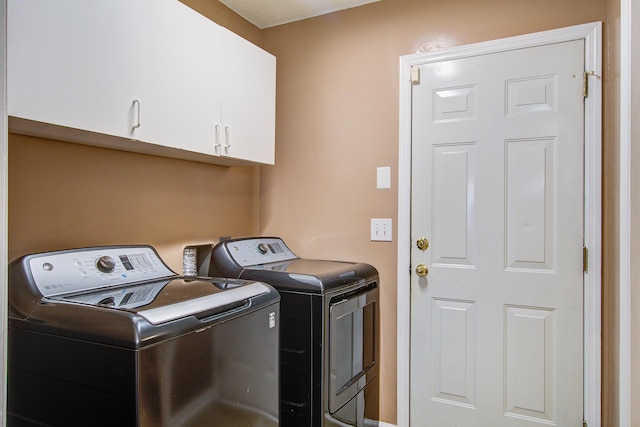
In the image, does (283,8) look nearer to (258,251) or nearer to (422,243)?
(258,251)

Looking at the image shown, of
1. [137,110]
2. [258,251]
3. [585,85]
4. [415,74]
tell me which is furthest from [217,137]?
[585,85]

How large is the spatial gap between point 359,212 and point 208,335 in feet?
4.30

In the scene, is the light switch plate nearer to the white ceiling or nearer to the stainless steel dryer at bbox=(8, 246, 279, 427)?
the stainless steel dryer at bbox=(8, 246, 279, 427)

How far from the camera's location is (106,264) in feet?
5.10

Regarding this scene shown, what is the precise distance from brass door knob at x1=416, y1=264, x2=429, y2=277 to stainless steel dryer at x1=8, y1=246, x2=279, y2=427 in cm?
93

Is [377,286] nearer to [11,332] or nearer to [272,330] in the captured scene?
[272,330]

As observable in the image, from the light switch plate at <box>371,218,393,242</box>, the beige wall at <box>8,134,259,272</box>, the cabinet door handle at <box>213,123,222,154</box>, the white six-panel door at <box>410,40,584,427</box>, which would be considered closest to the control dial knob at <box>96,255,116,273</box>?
the beige wall at <box>8,134,259,272</box>

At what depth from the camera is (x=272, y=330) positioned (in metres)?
1.50

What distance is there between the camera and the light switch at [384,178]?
2273 millimetres

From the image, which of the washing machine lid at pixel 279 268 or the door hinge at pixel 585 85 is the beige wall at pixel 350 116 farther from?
the door hinge at pixel 585 85

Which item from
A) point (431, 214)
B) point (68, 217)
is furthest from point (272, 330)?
point (431, 214)

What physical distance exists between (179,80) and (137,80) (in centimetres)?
22

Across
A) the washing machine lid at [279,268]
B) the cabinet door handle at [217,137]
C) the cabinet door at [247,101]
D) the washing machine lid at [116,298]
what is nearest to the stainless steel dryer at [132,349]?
the washing machine lid at [116,298]

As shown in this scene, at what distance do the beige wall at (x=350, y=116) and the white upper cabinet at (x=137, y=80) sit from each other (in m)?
0.34
